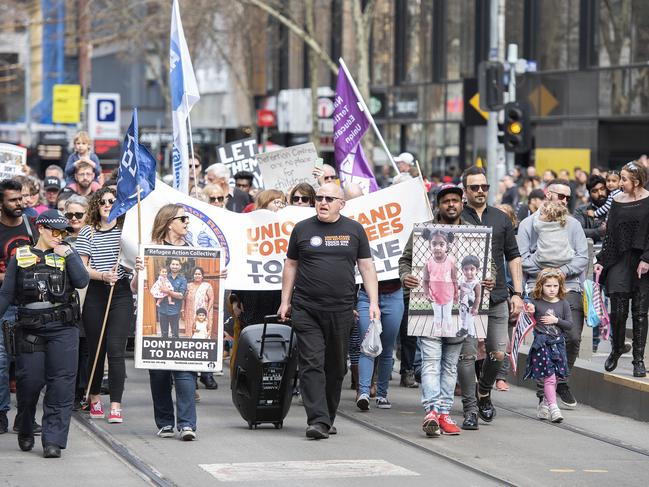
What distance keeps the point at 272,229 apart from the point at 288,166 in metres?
4.11

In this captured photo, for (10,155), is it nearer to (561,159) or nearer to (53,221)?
(53,221)

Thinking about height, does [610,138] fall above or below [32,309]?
above

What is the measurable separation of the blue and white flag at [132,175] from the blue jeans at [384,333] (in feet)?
7.09

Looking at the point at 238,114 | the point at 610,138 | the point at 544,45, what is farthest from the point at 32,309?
the point at 238,114

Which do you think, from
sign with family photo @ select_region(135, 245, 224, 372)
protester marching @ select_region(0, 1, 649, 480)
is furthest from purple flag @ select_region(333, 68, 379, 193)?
sign with family photo @ select_region(135, 245, 224, 372)

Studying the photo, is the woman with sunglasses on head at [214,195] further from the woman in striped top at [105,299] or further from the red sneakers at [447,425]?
the red sneakers at [447,425]

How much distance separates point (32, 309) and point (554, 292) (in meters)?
4.31

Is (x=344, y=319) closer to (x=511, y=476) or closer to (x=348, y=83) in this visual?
(x=511, y=476)

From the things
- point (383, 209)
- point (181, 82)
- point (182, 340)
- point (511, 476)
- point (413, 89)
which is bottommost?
point (511, 476)

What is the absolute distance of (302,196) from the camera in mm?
12805

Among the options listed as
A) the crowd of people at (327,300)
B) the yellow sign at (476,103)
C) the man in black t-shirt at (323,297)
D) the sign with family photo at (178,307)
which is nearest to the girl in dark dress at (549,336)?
the crowd of people at (327,300)

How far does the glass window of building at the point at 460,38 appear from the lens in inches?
1653

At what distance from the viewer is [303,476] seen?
8.99 metres

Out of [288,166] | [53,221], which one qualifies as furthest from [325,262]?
[288,166]
